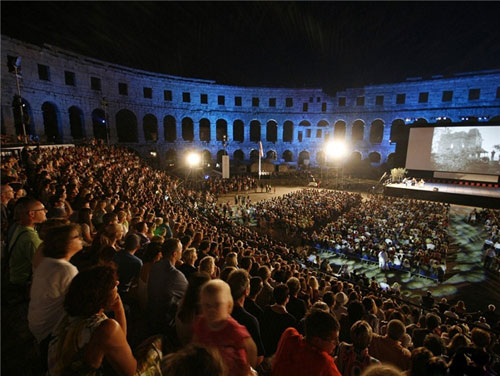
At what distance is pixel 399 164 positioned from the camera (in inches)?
1264

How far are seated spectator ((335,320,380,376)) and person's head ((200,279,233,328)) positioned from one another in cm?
168

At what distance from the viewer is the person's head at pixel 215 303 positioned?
2.29 m

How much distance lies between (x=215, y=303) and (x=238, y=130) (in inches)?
1898

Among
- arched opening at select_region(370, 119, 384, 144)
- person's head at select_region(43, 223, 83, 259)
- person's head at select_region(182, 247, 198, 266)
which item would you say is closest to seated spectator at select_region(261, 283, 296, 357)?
person's head at select_region(182, 247, 198, 266)

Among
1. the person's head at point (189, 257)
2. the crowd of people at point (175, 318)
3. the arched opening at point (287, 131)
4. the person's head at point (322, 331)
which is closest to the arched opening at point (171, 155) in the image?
the arched opening at point (287, 131)

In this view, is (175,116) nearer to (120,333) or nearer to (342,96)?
(342,96)

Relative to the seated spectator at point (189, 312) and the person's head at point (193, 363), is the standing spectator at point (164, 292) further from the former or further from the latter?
the person's head at point (193, 363)

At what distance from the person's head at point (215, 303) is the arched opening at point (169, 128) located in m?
44.1

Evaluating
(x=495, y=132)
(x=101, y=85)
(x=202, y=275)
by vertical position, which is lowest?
(x=202, y=275)

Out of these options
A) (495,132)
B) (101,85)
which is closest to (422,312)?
(495,132)

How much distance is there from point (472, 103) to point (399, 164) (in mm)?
15589

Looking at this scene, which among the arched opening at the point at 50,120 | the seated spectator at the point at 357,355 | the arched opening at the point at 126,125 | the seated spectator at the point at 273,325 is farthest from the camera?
the arched opening at the point at 126,125

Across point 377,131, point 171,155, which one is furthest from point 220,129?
point 377,131

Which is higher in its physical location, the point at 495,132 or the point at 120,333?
the point at 495,132
